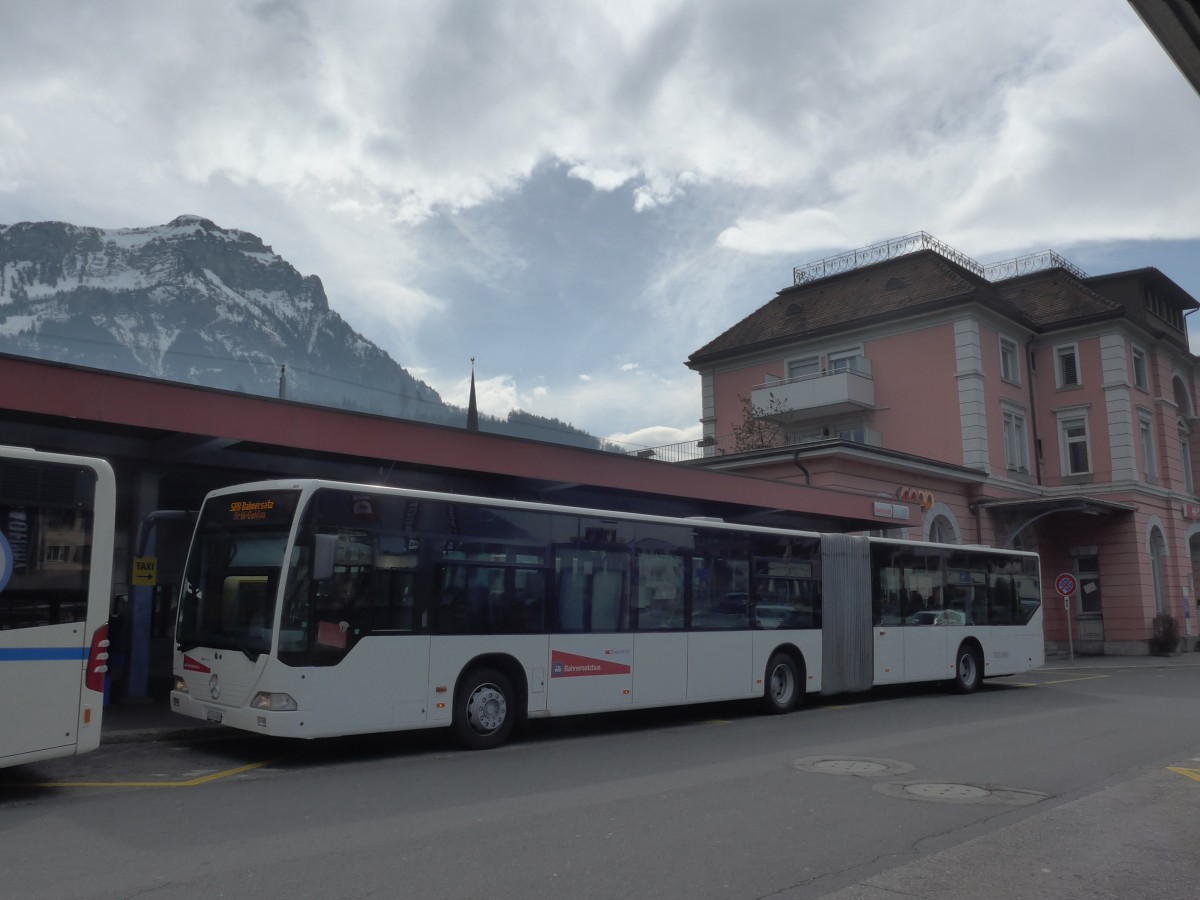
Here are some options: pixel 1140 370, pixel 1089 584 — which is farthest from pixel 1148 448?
pixel 1089 584

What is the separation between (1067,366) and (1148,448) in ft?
15.2

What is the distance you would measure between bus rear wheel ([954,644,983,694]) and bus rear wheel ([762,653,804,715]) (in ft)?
16.5

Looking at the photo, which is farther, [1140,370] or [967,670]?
[1140,370]

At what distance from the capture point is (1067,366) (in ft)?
127

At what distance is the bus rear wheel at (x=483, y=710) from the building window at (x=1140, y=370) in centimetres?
→ 3445

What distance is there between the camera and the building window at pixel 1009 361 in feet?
121

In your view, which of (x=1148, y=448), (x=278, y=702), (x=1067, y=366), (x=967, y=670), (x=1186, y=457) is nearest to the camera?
(x=278, y=702)

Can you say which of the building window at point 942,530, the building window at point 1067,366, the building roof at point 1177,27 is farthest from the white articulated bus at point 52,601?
the building window at point 1067,366

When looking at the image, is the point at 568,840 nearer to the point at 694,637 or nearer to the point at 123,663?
the point at 694,637

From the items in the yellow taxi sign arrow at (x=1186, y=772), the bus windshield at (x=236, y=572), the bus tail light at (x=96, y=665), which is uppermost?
the bus windshield at (x=236, y=572)

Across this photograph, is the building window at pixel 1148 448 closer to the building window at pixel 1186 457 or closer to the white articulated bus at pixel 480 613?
the building window at pixel 1186 457

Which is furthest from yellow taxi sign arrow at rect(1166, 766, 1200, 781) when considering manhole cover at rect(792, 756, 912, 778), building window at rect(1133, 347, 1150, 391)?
building window at rect(1133, 347, 1150, 391)

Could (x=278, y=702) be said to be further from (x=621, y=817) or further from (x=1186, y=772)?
(x=1186, y=772)

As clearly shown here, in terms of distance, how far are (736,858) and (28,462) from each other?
258 inches
